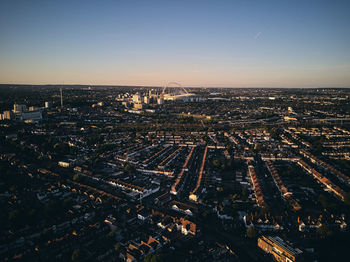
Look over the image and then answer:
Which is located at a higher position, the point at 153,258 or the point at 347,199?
the point at 347,199

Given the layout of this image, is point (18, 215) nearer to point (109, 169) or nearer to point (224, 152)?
point (109, 169)

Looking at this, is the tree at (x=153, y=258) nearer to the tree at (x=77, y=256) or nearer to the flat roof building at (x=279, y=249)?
the tree at (x=77, y=256)

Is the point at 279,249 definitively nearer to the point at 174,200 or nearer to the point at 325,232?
the point at 325,232

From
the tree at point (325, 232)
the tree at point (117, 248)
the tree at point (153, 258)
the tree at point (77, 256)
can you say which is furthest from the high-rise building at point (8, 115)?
the tree at point (325, 232)

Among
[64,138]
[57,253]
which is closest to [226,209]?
[57,253]

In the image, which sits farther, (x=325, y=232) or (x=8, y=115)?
(x=8, y=115)

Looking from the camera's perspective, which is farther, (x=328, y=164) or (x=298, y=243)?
(x=328, y=164)

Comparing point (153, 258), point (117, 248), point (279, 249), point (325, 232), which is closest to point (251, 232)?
point (279, 249)

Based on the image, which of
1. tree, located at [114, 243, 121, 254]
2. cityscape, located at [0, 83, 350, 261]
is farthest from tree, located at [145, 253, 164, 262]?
tree, located at [114, 243, 121, 254]

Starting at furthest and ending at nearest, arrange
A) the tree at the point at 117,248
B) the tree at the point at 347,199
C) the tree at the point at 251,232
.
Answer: the tree at the point at 347,199 → the tree at the point at 251,232 → the tree at the point at 117,248

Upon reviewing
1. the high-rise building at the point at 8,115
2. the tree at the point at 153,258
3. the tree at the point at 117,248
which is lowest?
the tree at the point at 117,248

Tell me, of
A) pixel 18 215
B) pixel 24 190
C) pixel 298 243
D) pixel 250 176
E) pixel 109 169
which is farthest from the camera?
pixel 109 169
